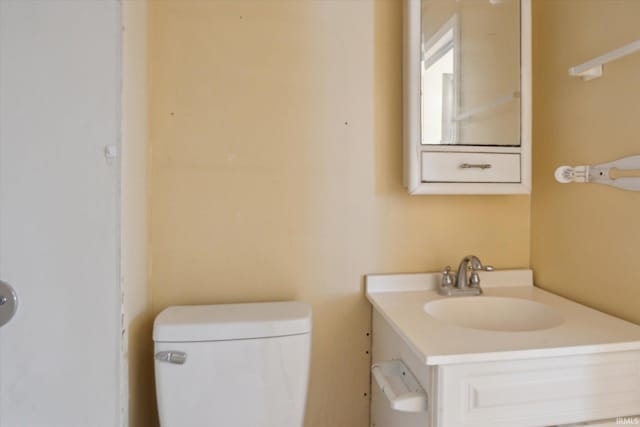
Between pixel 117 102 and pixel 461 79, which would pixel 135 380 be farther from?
pixel 461 79

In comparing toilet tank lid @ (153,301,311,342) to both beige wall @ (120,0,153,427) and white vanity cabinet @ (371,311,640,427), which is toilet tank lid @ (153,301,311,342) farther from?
white vanity cabinet @ (371,311,640,427)

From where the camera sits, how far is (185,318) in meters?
1.06

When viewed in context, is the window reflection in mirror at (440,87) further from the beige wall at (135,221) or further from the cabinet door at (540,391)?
→ the beige wall at (135,221)

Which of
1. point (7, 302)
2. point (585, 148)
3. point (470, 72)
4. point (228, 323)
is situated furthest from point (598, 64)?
point (7, 302)

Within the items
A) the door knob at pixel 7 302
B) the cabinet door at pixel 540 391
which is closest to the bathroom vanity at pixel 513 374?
the cabinet door at pixel 540 391

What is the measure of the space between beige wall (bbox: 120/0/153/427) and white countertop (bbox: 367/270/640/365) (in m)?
0.70

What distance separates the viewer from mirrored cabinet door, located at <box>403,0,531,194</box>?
1221 mm

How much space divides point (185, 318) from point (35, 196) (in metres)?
0.48

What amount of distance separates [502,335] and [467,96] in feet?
2.52

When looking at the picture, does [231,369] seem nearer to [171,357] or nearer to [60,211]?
[171,357]

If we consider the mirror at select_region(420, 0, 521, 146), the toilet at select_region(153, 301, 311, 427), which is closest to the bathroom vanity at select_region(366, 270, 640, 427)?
the toilet at select_region(153, 301, 311, 427)

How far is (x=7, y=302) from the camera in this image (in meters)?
0.88

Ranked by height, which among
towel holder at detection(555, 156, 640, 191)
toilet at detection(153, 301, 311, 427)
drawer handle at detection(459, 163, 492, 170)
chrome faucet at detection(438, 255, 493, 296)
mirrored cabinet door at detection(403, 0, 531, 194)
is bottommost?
toilet at detection(153, 301, 311, 427)

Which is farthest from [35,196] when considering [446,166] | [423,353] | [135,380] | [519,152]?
[519,152]
